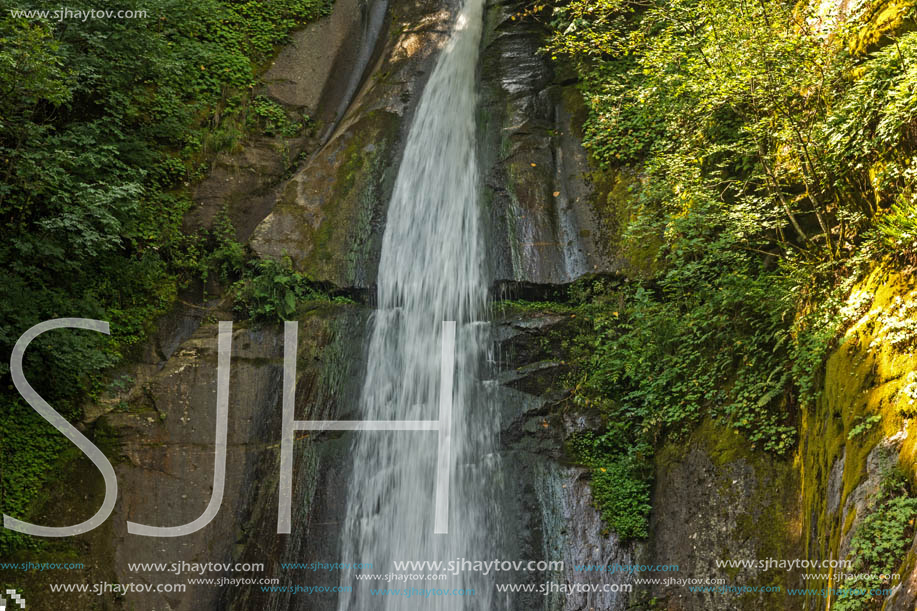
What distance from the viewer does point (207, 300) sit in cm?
868

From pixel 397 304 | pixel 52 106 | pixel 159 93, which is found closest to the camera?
pixel 397 304

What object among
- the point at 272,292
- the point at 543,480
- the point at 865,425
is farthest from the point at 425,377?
the point at 865,425

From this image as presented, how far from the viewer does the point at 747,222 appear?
5.66 meters

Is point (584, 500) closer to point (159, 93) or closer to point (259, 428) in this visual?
point (259, 428)

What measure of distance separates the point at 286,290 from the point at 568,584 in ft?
14.9

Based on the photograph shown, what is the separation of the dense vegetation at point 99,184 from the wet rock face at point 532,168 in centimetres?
268

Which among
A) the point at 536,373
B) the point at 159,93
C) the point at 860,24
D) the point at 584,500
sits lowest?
the point at 584,500

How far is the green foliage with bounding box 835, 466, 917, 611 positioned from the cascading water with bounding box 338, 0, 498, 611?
3311mm

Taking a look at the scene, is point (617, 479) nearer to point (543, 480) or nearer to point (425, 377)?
point (543, 480)

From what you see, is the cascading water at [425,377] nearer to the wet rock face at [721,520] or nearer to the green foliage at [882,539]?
the wet rock face at [721,520]

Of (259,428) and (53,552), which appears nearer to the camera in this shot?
(53,552)

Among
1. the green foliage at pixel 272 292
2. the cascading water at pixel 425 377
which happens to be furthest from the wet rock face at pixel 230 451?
the cascading water at pixel 425 377

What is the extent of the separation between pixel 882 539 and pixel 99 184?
27.4 feet

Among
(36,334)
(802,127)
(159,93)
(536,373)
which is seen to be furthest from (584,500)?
(159,93)
